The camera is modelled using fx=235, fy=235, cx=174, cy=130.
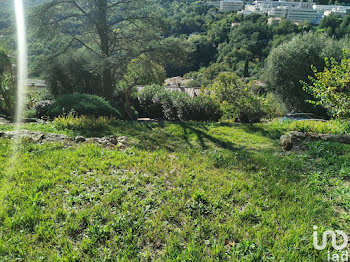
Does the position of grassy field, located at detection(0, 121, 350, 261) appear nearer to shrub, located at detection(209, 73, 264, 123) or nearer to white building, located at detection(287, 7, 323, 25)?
shrub, located at detection(209, 73, 264, 123)

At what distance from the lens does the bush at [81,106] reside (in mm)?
9391

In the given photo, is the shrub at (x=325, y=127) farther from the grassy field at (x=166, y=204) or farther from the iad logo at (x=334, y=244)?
the iad logo at (x=334, y=244)

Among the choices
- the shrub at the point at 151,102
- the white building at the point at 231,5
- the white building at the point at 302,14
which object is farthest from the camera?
the white building at the point at 231,5

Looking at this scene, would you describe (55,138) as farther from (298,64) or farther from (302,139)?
(298,64)

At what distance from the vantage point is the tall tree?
11148 millimetres

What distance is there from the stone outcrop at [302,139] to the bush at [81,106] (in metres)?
6.60

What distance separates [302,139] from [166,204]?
493 centimetres

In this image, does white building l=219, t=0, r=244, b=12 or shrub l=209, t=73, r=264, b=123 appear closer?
shrub l=209, t=73, r=264, b=123

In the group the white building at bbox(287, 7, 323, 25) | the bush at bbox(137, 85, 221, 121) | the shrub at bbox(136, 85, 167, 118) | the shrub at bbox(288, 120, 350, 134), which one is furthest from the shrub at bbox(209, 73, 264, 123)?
the white building at bbox(287, 7, 323, 25)

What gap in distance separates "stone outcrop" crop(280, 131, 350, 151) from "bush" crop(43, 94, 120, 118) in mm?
6604

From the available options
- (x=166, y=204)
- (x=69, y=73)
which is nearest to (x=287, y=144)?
(x=166, y=204)

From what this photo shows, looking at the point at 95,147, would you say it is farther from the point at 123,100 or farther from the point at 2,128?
the point at 123,100

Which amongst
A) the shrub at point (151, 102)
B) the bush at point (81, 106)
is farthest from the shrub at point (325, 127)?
the bush at point (81, 106)

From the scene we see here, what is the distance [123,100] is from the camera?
13.0m
